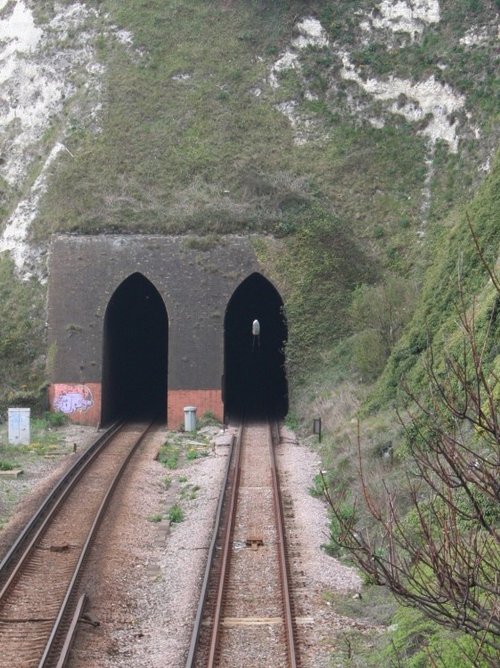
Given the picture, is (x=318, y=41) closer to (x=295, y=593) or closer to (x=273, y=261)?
(x=273, y=261)

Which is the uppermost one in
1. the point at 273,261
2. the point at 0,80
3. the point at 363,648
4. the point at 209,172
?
the point at 0,80

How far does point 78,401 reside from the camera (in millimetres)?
30703

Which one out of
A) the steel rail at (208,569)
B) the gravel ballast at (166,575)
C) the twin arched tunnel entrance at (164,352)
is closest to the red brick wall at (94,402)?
the twin arched tunnel entrance at (164,352)

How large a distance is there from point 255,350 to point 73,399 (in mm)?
16911

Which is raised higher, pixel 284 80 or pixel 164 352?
pixel 284 80

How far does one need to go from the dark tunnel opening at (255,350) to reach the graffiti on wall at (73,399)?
28.1ft

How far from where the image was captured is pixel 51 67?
146 feet

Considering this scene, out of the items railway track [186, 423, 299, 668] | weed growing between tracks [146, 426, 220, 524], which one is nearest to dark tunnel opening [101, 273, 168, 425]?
weed growing between tracks [146, 426, 220, 524]

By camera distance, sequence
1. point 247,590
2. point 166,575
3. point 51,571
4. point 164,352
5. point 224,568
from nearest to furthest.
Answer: point 247,590
point 224,568
point 51,571
point 166,575
point 164,352

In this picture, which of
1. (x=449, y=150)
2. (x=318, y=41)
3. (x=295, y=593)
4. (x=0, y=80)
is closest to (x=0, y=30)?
(x=0, y=80)

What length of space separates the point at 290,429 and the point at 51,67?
82.9ft

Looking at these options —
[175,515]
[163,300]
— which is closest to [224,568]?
[175,515]

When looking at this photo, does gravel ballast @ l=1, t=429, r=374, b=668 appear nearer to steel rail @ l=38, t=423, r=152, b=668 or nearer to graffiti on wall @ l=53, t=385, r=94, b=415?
steel rail @ l=38, t=423, r=152, b=668

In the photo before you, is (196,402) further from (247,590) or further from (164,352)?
(247,590)
